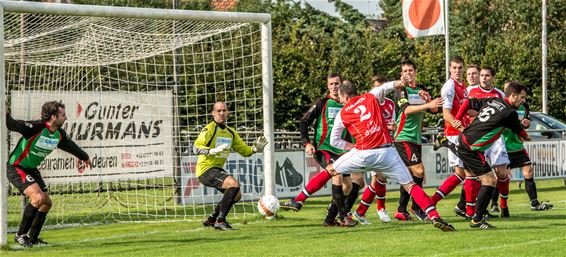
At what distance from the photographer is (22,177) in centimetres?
1313

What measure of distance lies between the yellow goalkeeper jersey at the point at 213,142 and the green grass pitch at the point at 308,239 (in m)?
0.89

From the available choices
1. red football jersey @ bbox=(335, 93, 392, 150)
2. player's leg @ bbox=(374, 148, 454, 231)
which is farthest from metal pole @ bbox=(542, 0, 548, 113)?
player's leg @ bbox=(374, 148, 454, 231)

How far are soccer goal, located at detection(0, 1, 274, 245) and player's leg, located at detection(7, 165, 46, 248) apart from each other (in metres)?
2.75

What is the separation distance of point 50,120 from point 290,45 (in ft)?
77.8

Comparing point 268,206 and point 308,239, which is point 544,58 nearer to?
point 268,206

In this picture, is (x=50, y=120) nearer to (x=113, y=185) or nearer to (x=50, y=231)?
(x=50, y=231)

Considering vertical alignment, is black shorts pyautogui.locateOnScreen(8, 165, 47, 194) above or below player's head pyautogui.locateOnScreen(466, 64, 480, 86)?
below

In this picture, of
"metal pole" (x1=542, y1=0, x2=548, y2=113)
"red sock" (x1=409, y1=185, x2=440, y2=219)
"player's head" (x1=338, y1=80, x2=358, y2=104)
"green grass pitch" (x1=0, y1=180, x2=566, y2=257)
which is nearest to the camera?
"green grass pitch" (x1=0, y1=180, x2=566, y2=257)

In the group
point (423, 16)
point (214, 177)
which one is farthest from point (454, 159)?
point (423, 16)

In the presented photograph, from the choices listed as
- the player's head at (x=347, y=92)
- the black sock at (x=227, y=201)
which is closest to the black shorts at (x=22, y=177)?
the black sock at (x=227, y=201)

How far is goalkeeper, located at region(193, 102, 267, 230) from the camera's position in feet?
47.4

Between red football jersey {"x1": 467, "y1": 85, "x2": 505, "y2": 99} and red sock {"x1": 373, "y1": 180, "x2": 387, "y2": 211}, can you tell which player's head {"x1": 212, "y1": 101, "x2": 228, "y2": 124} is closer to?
red sock {"x1": 373, "y1": 180, "x2": 387, "y2": 211}

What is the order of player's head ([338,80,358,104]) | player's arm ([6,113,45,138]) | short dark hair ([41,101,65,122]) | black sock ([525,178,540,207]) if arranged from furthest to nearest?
black sock ([525,178,540,207]) < player's head ([338,80,358,104]) < short dark hair ([41,101,65,122]) < player's arm ([6,113,45,138])

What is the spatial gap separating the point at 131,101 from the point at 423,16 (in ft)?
29.9
